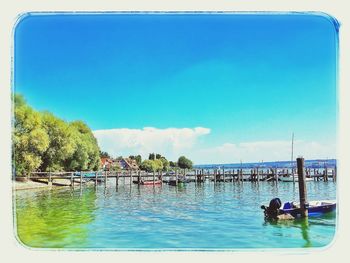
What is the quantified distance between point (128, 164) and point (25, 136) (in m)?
0.84

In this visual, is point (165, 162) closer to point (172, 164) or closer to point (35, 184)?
point (172, 164)

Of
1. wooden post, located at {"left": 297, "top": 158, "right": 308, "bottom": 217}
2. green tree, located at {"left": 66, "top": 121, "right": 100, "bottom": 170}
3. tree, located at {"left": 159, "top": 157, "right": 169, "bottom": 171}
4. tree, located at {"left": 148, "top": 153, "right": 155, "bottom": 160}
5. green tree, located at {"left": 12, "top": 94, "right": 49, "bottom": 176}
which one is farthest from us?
wooden post, located at {"left": 297, "top": 158, "right": 308, "bottom": 217}

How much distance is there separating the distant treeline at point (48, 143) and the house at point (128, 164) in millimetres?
161

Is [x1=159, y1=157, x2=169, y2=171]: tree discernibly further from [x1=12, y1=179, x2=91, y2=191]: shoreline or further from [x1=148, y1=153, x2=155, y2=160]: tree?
[x1=12, y1=179, x2=91, y2=191]: shoreline

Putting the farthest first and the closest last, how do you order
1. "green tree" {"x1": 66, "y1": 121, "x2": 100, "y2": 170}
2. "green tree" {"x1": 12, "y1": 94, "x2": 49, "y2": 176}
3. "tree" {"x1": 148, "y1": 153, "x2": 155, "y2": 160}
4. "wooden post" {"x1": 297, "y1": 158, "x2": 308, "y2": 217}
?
"wooden post" {"x1": 297, "y1": 158, "x2": 308, "y2": 217} < "tree" {"x1": 148, "y1": 153, "x2": 155, "y2": 160} < "green tree" {"x1": 66, "y1": 121, "x2": 100, "y2": 170} < "green tree" {"x1": 12, "y1": 94, "x2": 49, "y2": 176}

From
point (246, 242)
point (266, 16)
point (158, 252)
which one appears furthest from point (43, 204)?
point (266, 16)

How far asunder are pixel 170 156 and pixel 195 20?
848 mm

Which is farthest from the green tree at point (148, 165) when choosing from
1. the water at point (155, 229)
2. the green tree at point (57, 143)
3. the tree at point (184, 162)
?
the green tree at point (57, 143)

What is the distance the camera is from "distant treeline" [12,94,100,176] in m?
2.31

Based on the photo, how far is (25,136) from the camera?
2.33m

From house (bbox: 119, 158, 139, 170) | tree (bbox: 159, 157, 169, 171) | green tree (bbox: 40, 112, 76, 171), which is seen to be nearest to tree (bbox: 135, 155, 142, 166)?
house (bbox: 119, 158, 139, 170)

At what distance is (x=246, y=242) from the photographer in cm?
234

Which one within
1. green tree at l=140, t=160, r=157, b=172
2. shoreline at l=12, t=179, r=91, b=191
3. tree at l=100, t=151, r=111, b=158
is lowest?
shoreline at l=12, t=179, r=91, b=191

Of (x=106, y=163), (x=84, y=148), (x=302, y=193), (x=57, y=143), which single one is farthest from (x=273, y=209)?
(x=57, y=143)
